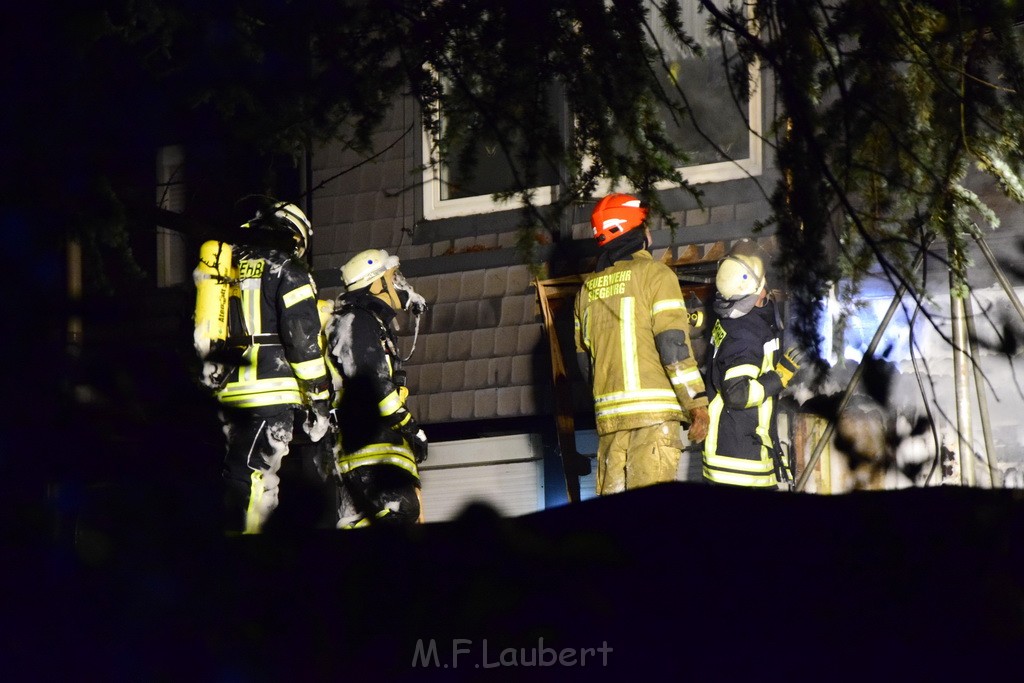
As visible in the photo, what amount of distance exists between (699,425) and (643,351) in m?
0.49

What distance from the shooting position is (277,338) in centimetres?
715

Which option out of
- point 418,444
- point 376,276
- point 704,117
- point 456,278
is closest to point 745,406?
point 418,444

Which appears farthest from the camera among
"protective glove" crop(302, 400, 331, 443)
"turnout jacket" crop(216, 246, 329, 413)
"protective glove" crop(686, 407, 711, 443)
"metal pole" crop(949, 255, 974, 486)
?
"protective glove" crop(302, 400, 331, 443)

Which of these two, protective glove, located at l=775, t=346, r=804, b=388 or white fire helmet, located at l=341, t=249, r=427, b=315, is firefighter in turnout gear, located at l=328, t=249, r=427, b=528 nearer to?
white fire helmet, located at l=341, t=249, r=427, b=315

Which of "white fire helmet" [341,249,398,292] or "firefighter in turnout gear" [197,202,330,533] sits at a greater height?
"white fire helmet" [341,249,398,292]

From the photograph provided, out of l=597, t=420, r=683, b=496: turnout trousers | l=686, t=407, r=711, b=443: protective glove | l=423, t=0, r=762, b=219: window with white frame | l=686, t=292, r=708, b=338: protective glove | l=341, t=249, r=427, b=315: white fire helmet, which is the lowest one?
l=597, t=420, r=683, b=496: turnout trousers

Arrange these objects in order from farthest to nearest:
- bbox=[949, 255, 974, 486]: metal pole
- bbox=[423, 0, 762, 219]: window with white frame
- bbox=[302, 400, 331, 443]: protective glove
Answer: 1. bbox=[423, 0, 762, 219]: window with white frame
2. bbox=[302, 400, 331, 443]: protective glove
3. bbox=[949, 255, 974, 486]: metal pole

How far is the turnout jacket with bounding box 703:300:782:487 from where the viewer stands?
6.99 meters

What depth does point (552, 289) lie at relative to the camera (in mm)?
8375

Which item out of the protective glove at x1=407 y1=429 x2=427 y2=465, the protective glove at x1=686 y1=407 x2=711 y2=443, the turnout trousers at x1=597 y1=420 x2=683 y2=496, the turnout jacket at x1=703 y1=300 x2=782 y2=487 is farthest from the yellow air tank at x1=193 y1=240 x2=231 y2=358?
the turnout jacket at x1=703 y1=300 x2=782 y2=487

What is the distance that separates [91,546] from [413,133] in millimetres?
7382

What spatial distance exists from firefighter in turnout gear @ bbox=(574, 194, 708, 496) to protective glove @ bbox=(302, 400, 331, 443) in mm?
1518

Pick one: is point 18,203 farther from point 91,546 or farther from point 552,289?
point 552,289

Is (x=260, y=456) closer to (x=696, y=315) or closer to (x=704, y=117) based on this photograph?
(x=696, y=315)
